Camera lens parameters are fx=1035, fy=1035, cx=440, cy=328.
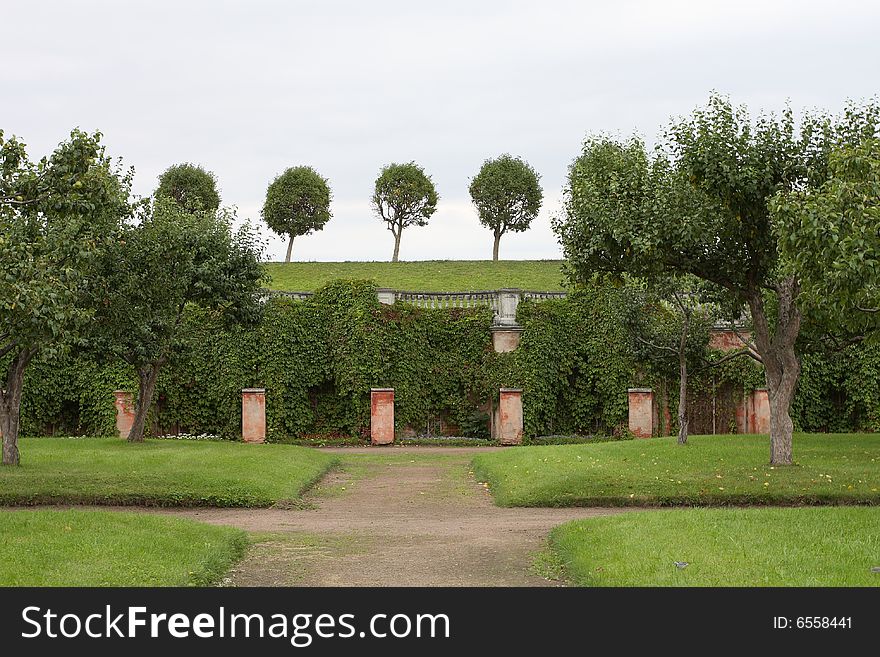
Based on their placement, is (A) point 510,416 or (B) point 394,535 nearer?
(B) point 394,535

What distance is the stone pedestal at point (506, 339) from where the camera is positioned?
124 ft

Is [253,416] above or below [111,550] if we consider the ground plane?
above

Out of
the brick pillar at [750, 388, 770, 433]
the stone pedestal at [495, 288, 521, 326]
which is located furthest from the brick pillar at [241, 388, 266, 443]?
the brick pillar at [750, 388, 770, 433]

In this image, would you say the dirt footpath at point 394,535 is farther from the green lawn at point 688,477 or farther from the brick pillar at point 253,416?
the brick pillar at point 253,416

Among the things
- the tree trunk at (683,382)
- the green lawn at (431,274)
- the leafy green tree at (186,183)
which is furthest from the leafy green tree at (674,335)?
the leafy green tree at (186,183)

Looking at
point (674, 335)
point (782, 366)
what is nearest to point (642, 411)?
point (674, 335)

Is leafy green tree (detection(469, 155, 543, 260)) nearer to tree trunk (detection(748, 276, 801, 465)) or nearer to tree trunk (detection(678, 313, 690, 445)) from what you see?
tree trunk (detection(678, 313, 690, 445))

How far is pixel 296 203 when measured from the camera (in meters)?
66.6

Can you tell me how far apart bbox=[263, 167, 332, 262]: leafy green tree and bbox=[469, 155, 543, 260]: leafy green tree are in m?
9.94

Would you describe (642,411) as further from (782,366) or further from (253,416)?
(782,366)

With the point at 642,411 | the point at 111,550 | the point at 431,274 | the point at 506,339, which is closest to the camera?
the point at 111,550

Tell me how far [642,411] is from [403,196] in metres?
34.8

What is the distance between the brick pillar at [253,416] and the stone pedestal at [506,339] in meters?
8.70
